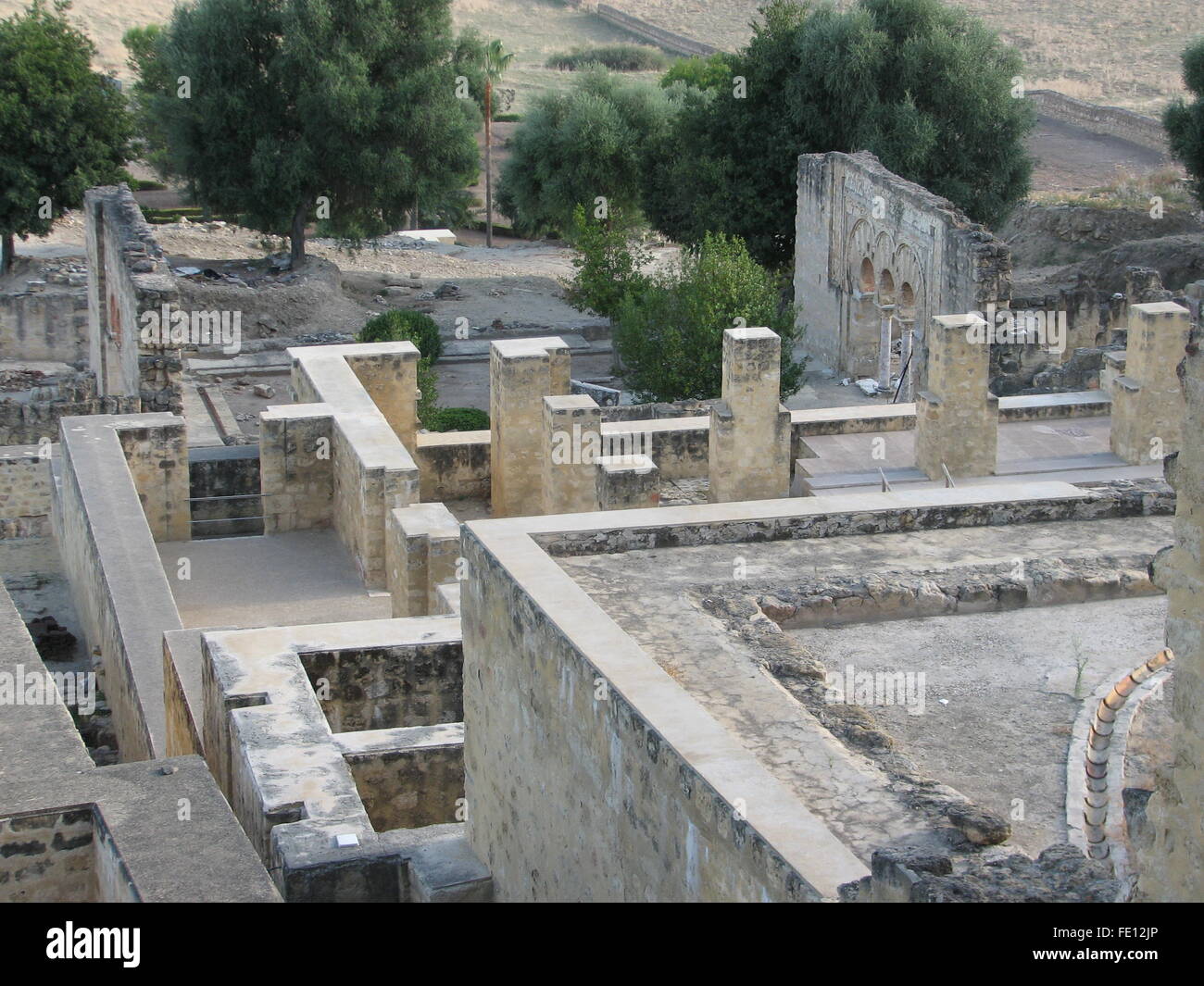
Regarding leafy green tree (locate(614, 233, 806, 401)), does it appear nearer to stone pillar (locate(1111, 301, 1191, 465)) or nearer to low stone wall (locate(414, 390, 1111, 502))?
low stone wall (locate(414, 390, 1111, 502))

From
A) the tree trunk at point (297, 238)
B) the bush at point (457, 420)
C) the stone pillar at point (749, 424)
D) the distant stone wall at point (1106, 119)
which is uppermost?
the distant stone wall at point (1106, 119)

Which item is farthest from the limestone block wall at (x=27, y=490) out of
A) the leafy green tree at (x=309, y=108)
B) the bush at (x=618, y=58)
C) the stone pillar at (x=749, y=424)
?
the bush at (x=618, y=58)

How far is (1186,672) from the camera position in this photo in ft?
18.2

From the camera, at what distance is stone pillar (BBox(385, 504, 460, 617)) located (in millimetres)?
13992

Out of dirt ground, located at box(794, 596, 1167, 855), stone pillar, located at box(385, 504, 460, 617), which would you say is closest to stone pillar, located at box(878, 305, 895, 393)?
stone pillar, located at box(385, 504, 460, 617)

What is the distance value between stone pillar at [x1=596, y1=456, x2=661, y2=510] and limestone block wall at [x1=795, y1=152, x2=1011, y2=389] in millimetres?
8160

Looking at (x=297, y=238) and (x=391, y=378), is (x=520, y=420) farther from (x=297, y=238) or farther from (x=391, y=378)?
(x=297, y=238)

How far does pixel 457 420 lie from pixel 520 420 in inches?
316

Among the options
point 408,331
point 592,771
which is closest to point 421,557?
point 592,771

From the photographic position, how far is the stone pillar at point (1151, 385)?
648 inches

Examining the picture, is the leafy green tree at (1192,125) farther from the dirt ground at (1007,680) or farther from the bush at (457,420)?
the dirt ground at (1007,680)

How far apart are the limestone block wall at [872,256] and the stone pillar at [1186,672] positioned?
16.6 m

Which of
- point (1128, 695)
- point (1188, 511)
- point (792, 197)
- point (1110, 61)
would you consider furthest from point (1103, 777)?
point (1110, 61)
